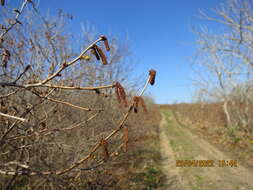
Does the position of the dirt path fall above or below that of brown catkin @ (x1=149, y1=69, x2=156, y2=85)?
below

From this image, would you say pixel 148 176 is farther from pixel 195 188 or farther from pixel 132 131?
pixel 132 131

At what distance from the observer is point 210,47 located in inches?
380

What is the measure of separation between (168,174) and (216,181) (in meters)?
1.46

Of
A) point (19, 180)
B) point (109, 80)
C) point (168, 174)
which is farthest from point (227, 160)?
point (19, 180)

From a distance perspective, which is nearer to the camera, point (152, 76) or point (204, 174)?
point (152, 76)
